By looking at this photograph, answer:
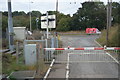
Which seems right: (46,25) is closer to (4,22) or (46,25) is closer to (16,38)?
(16,38)

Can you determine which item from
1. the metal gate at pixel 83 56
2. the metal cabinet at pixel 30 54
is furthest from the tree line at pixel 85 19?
the metal cabinet at pixel 30 54

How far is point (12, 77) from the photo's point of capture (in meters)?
7.03

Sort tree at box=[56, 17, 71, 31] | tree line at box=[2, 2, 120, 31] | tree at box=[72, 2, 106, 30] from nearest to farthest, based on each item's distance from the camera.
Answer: tree line at box=[2, 2, 120, 31], tree at box=[72, 2, 106, 30], tree at box=[56, 17, 71, 31]

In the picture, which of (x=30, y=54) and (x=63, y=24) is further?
(x=63, y=24)

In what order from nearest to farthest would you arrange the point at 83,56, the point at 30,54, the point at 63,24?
1. the point at 30,54
2. the point at 83,56
3. the point at 63,24

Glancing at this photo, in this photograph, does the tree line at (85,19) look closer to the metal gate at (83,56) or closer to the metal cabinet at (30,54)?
the metal gate at (83,56)

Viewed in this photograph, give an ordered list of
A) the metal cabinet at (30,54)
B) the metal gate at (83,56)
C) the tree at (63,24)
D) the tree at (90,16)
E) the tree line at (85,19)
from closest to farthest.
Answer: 1. the metal cabinet at (30,54)
2. the metal gate at (83,56)
3. the tree line at (85,19)
4. the tree at (90,16)
5. the tree at (63,24)

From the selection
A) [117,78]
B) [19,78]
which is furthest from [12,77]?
[117,78]

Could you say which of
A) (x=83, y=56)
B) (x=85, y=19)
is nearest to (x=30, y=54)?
(x=83, y=56)

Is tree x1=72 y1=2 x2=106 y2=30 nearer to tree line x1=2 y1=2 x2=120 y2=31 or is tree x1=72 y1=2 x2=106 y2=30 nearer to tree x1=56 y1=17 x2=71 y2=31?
tree line x1=2 y1=2 x2=120 y2=31

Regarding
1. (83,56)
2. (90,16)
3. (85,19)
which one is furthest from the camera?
(85,19)

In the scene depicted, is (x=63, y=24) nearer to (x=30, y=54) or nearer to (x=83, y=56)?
(x=83, y=56)

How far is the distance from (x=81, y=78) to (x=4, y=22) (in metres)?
18.9

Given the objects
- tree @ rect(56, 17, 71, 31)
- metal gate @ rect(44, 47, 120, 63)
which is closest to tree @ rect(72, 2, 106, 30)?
tree @ rect(56, 17, 71, 31)
